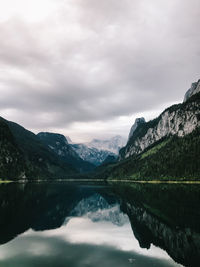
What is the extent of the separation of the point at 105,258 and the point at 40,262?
22.2 feet

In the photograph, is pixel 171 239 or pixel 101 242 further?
pixel 101 242

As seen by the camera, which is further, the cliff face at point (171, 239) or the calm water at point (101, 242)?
the cliff face at point (171, 239)

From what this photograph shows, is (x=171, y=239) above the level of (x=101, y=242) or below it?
above

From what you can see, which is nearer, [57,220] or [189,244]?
[189,244]

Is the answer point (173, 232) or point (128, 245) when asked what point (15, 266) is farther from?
point (173, 232)

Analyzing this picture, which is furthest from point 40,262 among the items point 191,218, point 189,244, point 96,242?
point 191,218

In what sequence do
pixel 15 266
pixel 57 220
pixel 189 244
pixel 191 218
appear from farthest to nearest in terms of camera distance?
pixel 57 220 < pixel 191 218 < pixel 189 244 < pixel 15 266

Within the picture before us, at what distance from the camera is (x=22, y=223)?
4231cm

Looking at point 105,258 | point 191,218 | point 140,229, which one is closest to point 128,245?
point 105,258

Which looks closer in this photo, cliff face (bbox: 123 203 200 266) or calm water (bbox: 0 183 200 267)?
calm water (bbox: 0 183 200 267)

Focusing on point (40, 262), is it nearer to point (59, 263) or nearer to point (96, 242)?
point (59, 263)

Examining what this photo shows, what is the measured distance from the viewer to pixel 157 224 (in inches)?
1679

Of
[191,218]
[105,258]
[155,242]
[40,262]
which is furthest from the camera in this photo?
[191,218]

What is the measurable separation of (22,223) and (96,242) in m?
15.8
